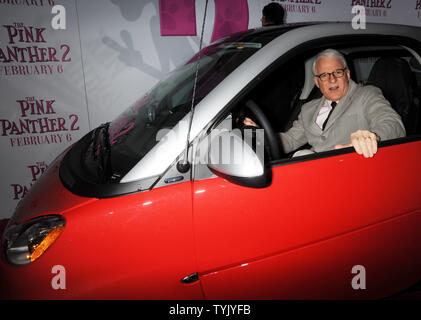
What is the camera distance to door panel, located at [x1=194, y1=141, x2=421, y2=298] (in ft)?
3.02

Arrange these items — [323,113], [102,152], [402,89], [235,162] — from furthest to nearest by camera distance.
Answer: [323,113]
[402,89]
[102,152]
[235,162]

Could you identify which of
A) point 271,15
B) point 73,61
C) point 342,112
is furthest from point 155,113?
point 73,61

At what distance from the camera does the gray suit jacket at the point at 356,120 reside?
1.27 meters

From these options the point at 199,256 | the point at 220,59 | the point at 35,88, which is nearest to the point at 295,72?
the point at 220,59

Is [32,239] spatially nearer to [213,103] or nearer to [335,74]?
[213,103]

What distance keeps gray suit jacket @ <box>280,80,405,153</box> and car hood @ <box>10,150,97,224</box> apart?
4.19 feet

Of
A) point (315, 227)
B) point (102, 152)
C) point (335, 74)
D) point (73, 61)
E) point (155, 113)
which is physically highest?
point (73, 61)

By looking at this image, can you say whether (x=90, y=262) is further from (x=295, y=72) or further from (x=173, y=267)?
(x=295, y=72)

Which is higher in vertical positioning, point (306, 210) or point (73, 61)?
point (73, 61)

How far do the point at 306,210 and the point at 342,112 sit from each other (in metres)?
0.76

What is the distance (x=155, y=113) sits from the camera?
1.21 m

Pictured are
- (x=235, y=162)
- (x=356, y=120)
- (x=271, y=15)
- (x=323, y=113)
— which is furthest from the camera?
(x=271, y=15)

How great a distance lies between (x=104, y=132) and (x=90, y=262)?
0.69 metres

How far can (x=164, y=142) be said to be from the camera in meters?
0.92
